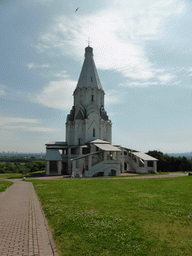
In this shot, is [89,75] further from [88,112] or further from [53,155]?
[53,155]

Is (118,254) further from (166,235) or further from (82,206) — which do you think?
(82,206)

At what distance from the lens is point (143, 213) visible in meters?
8.81

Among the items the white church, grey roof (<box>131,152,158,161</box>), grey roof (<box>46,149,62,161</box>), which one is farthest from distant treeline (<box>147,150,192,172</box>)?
grey roof (<box>46,149,62,161</box>)

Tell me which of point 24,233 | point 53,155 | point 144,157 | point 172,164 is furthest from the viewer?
point 172,164

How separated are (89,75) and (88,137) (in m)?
16.1

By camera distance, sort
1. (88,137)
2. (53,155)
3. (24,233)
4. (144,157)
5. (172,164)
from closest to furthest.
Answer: (24,233), (144,157), (53,155), (88,137), (172,164)

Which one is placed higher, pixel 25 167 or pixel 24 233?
pixel 24 233

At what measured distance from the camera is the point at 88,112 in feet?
142

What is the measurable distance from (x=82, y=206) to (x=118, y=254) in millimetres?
5023

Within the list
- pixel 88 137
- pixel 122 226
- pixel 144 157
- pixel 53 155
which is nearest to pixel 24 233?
pixel 122 226

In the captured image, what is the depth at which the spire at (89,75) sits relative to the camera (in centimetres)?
4538

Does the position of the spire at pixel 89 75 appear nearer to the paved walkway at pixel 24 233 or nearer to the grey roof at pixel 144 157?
the grey roof at pixel 144 157

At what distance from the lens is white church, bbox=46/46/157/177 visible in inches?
1479

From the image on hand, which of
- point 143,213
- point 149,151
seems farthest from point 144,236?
point 149,151
